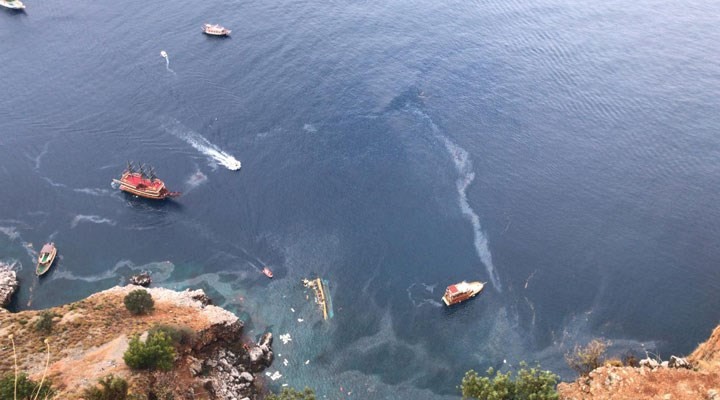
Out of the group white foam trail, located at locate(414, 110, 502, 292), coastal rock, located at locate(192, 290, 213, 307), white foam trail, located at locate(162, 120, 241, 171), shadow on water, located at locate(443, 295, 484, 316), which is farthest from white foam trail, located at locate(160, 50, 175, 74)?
shadow on water, located at locate(443, 295, 484, 316)

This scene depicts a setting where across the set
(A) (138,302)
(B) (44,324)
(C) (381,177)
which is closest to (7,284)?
(B) (44,324)

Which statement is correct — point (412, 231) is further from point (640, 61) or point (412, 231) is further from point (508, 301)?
point (640, 61)

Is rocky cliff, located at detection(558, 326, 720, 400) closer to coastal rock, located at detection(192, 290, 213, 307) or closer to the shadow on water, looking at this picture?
the shadow on water

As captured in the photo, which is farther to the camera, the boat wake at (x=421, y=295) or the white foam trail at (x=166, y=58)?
the white foam trail at (x=166, y=58)

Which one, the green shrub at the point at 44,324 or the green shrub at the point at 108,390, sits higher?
the green shrub at the point at 108,390

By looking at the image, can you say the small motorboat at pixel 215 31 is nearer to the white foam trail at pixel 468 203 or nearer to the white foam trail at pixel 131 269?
the white foam trail at pixel 468 203


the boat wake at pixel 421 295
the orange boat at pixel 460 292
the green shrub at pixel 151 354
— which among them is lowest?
the boat wake at pixel 421 295

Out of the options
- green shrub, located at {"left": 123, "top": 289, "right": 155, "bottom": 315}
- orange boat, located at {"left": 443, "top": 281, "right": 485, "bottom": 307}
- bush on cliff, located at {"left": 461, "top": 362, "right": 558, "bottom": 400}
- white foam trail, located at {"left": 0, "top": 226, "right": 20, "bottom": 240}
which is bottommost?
white foam trail, located at {"left": 0, "top": 226, "right": 20, "bottom": 240}

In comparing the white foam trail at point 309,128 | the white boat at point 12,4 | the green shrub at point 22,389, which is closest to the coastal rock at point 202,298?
the green shrub at point 22,389
